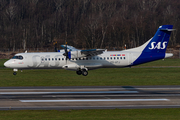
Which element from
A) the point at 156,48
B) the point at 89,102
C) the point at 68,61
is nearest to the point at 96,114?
the point at 89,102

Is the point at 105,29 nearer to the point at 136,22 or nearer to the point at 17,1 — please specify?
the point at 136,22

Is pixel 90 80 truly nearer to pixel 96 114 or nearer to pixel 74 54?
pixel 74 54

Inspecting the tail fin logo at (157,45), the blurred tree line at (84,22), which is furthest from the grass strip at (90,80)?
the blurred tree line at (84,22)

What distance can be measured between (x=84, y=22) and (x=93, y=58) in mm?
64569

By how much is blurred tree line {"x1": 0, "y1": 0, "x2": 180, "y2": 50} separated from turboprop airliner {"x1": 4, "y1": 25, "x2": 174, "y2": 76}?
4292 cm

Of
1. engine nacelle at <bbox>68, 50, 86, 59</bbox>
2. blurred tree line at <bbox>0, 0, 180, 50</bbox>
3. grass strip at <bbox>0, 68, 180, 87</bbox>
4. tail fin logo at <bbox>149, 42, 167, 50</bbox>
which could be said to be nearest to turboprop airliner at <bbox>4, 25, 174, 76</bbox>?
tail fin logo at <bbox>149, 42, 167, 50</bbox>

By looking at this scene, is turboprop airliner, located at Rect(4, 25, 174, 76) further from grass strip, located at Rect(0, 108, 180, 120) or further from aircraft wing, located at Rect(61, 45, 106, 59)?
grass strip, located at Rect(0, 108, 180, 120)

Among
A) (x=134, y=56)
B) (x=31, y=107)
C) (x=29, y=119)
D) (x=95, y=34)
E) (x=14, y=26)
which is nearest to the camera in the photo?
(x=29, y=119)

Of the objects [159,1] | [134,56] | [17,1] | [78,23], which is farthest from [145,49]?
[17,1]

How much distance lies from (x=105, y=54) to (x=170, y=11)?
73.4 metres

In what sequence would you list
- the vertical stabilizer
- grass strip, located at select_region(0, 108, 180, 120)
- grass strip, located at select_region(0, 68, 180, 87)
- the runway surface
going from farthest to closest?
1. the vertical stabilizer
2. grass strip, located at select_region(0, 68, 180, 87)
3. the runway surface
4. grass strip, located at select_region(0, 108, 180, 120)

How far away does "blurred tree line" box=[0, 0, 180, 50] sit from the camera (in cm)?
8681

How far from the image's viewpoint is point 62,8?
360 ft

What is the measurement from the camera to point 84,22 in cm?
9850
